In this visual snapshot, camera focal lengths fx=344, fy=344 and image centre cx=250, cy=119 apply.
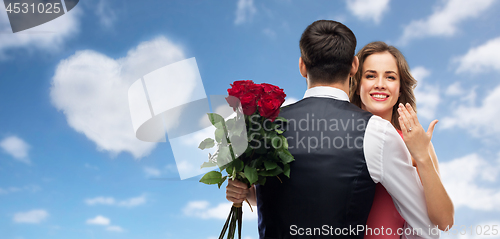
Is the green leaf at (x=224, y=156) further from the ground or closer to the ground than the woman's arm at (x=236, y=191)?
further from the ground

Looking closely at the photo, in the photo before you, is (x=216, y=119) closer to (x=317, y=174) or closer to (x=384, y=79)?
(x=317, y=174)

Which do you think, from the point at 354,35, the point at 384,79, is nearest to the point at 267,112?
the point at 354,35

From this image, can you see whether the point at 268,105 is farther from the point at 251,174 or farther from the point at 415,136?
the point at 415,136

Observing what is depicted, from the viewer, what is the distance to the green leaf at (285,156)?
2.20 meters

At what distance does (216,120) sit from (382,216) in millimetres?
1501

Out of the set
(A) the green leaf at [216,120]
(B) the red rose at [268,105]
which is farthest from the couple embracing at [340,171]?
(A) the green leaf at [216,120]

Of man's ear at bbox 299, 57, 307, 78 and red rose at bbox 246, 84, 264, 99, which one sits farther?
man's ear at bbox 299, 57, 307, 78

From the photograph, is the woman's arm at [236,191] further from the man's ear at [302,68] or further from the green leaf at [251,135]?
the man's ear at [302,68]

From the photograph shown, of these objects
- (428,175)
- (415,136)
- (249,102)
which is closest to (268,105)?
(249,102)

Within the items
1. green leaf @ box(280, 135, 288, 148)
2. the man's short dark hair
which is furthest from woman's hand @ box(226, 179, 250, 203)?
the man's short dark hair

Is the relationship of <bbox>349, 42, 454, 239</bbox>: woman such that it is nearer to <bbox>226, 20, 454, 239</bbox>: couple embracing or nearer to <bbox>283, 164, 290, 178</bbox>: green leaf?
<bbox>226, 20, 454, 239</bbox>: couple embracing

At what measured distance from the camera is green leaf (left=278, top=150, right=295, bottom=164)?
2196mm

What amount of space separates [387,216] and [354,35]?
1416 mm

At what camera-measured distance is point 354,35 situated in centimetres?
258
